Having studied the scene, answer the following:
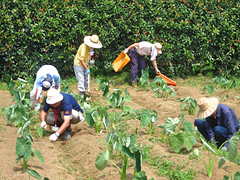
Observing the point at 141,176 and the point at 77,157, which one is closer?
the point at 141,176

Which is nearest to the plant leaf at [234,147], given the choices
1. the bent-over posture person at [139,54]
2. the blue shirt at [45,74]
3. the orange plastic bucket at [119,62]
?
the blue shirt at [45,74]

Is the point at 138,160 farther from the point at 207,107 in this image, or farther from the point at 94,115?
the point at 94,115

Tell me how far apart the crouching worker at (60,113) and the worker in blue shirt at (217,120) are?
→ 74.5 inches

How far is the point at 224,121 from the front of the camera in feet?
13.2

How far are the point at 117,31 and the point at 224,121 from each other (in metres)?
4.57

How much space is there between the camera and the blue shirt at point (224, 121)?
3.93m

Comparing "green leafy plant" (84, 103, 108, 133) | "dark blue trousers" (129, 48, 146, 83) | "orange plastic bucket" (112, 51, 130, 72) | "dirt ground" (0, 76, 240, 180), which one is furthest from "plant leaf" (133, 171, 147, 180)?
"dark blue trousers" (129, 48, 146, 83)

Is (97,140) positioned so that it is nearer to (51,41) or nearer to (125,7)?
(51,41)

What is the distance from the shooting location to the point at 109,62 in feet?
26.5

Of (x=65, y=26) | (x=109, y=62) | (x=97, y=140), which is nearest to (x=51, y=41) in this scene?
(x=65, y=26)

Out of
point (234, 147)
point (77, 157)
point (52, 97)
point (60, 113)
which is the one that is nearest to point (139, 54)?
point (60, 113)

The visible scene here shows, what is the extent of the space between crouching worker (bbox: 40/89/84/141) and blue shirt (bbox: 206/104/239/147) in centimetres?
200

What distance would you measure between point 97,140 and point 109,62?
4082 mm

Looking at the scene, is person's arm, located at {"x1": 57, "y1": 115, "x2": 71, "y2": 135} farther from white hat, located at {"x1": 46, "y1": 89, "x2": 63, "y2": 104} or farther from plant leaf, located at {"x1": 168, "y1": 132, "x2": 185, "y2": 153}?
plant leaf, located at {"x1": 168, "y1": 132, "x2": 185, "y2": 153}
